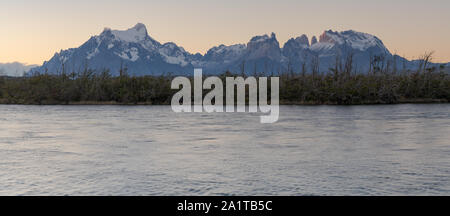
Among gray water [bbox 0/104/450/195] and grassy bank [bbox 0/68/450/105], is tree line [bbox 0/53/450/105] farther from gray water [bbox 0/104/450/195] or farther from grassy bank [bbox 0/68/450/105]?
gray water [bbox 0/104/450/195]

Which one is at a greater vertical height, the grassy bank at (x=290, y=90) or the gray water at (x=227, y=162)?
the grassy bank at (x=290, y=90)

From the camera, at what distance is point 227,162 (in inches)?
938

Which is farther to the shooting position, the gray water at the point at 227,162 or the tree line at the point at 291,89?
the tree line at the point at 291,89

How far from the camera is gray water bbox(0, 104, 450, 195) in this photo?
59.9 ft

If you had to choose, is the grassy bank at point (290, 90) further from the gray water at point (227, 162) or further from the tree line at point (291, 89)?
the gray water at point (227, 162)

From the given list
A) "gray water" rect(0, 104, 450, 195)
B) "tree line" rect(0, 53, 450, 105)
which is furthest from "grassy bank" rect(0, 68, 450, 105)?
"gray water" rect(0, 104, 450, 195)

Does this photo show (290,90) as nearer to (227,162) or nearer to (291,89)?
(291,89)

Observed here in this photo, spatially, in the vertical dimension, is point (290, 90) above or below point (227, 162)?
above

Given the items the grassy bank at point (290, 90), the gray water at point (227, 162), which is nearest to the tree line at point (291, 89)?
the grassy bank at point (290, 90)

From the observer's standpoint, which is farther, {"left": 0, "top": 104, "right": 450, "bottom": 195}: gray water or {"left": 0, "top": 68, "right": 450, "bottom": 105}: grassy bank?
{"left": 0, "top": 68, "right": 450, "bottom": 105}: grassy bank

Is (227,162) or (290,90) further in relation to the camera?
(290,90)

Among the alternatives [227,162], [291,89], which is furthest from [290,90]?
[227,162]

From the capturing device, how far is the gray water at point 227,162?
59.9 feet
